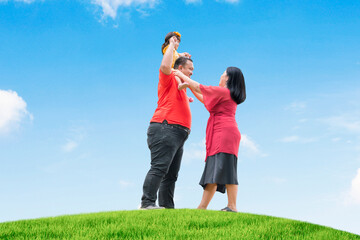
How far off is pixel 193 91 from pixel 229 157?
52.2 inches

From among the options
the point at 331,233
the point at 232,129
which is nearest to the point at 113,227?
the point at 232,129

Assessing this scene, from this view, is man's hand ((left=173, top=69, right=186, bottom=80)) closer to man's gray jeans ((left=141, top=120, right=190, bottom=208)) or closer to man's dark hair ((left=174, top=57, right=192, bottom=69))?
man's dark hair ((left=174, top=57, right=192, bottom=69))

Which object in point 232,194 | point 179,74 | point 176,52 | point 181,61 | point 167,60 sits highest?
point 176,52

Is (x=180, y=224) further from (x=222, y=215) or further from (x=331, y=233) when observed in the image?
(x=331, y=233)

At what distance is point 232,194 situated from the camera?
6.41 meters

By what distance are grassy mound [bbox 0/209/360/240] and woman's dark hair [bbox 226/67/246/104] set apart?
181 centimetres

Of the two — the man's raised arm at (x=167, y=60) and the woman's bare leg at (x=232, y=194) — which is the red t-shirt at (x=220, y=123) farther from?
the man's raised arm at (x=167, y=60)

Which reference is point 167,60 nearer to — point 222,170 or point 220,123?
point 220,123

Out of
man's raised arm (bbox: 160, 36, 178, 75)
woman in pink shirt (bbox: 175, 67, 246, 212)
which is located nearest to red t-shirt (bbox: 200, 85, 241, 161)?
woman in pink shirt (bbox: 175, 67, 246, 212)

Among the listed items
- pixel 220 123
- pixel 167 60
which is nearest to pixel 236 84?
pixel 220 123

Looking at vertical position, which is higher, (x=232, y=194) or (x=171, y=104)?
(x=171, y=104)

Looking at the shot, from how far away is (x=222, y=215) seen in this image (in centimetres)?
624

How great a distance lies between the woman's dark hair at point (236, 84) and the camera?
6484mm

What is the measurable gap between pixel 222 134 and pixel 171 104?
950mm
